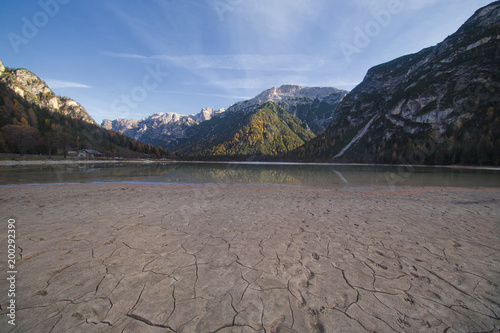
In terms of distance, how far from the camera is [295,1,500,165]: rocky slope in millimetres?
91688

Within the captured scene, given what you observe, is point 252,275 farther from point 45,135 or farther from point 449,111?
point 449,111

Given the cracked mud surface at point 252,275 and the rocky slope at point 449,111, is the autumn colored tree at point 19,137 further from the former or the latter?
the rocky slope at point 449,111

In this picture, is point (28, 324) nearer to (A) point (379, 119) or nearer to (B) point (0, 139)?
(B) point (0, 139)

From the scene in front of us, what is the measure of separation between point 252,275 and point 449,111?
178590 mm

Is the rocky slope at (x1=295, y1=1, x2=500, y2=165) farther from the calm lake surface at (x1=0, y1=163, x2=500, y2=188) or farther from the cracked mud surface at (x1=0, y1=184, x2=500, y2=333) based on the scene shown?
the cracked mud surface at (x1=0, y1=184, x2=500, y2=333)

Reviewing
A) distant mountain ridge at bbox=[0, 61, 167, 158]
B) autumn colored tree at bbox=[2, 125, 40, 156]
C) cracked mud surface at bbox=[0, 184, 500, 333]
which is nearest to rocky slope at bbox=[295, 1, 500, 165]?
cracked mud surface at bbox=[0, 184, 500, 333]

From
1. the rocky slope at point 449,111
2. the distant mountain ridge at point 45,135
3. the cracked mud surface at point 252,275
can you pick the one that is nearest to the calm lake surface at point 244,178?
the cracked mud surface at point 252,275

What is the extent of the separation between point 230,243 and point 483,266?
6.74 metres

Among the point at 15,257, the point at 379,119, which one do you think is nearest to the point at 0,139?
the point at 15,257

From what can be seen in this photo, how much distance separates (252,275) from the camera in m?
4.37

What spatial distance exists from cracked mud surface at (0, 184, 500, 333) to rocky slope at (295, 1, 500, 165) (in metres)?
113

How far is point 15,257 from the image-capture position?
4.95 meters

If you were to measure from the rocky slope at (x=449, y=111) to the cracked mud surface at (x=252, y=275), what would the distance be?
112882 mm

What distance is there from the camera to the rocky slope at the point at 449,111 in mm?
91688
